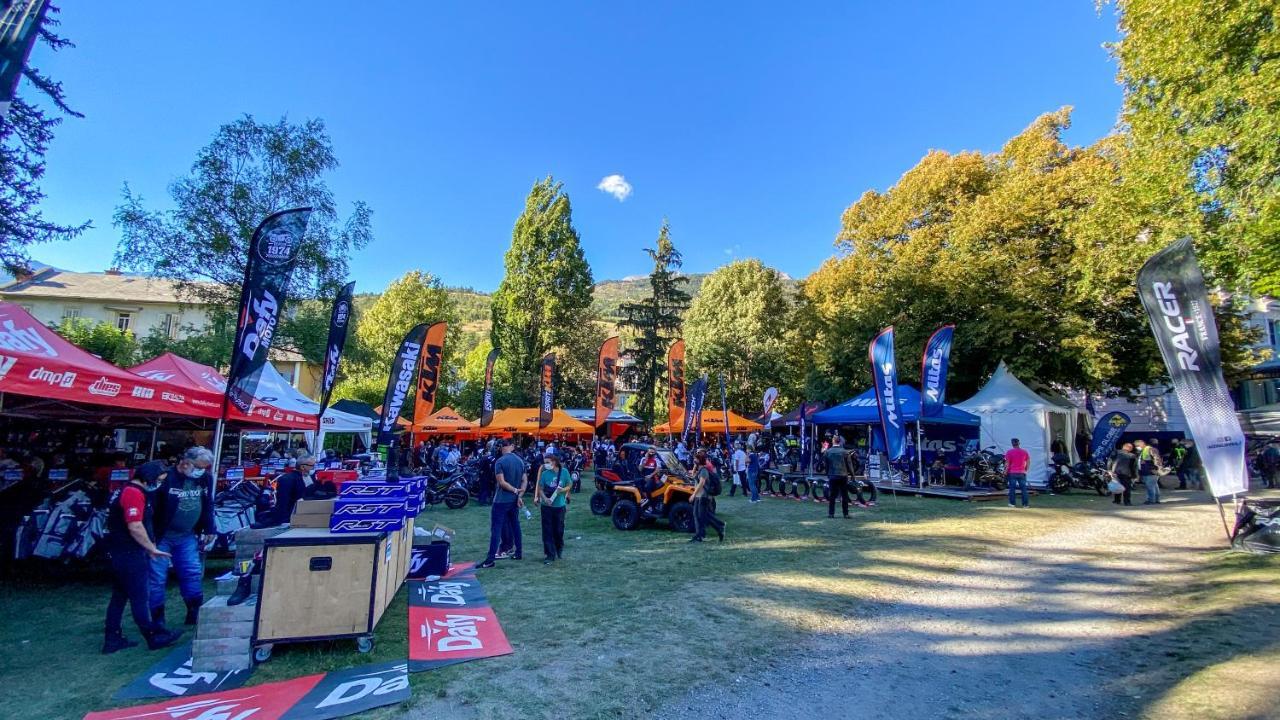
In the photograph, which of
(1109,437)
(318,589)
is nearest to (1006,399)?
(1109,437)

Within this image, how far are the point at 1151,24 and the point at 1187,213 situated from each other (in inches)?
180

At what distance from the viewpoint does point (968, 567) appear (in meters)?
7.79

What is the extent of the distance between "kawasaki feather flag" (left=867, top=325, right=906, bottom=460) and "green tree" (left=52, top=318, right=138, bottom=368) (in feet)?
112

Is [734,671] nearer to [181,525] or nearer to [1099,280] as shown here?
[181,525]

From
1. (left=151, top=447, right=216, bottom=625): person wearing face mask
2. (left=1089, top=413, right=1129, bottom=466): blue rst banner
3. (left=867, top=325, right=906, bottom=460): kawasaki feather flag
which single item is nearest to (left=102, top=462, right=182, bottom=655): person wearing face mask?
(left=151, top=447, right=216, bottom=625): person wearing face mask

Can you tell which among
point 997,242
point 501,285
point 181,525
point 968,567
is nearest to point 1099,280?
point 997,242

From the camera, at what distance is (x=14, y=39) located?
3807 mm

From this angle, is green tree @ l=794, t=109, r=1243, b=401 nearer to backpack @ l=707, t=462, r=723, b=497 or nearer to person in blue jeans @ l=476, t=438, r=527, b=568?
backpack @ l=707, t=462, r=723, b=497

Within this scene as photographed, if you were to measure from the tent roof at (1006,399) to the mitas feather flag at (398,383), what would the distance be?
17.3 metres

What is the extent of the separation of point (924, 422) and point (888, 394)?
18.7ft

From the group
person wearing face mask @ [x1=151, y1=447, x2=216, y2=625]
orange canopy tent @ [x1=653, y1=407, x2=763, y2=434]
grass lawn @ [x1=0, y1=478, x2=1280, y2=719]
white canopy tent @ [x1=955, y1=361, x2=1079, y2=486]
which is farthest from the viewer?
orange canopy tent @ [x1=653, y1=407, x2=763, y2=434]

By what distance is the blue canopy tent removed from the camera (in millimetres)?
18453

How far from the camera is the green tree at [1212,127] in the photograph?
37.4ft

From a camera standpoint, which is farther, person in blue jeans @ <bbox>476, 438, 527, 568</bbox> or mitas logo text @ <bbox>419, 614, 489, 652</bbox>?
person in blue jeans @ <bbox>476, 438, 527, 568</bbox>
